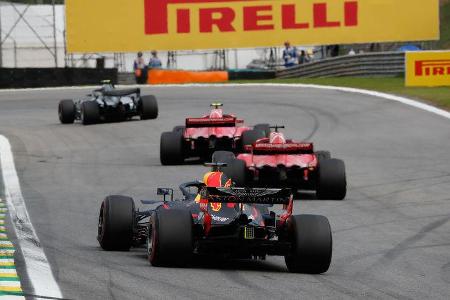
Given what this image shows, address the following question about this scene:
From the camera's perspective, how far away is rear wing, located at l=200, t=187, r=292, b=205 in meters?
11.1

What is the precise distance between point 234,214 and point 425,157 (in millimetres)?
12912

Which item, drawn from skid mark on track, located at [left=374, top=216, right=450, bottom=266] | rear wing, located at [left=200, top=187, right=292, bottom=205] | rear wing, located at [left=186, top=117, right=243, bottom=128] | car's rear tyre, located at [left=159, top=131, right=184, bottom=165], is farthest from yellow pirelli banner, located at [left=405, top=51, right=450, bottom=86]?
rear wing, located at [left=200, top=187, right=292, bottom=205]

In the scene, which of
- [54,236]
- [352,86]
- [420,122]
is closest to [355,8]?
[352,86]

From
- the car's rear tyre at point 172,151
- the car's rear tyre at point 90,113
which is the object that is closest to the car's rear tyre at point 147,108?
the car's rear tyre at point 90,113

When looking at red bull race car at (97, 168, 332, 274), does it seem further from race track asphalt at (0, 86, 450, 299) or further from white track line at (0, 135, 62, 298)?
white track line at (0, 135, 62, 298)

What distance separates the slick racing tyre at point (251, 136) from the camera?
22.6 m

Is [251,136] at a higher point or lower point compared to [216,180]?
lower

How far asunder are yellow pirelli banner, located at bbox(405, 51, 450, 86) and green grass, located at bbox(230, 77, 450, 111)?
575 millimetres

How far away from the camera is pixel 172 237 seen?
1080cm

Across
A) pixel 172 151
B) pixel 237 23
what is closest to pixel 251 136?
pixel 172 151

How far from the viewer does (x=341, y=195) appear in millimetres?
17641

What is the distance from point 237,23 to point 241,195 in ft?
134

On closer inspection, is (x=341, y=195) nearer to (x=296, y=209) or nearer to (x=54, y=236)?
(x=296, y=209)

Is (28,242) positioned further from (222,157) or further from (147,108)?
(147,108)
